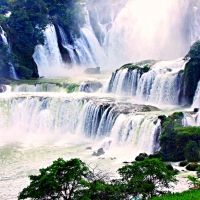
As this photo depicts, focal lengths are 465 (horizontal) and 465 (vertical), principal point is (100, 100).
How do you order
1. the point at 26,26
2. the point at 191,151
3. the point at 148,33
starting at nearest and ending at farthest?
1. the point at 191,151
2. the point at 26,26
3. the point at 148,33

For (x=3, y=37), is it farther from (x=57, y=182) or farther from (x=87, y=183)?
(x=87, y=183)

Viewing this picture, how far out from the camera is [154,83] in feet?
102

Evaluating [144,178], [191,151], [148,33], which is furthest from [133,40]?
[144,178]

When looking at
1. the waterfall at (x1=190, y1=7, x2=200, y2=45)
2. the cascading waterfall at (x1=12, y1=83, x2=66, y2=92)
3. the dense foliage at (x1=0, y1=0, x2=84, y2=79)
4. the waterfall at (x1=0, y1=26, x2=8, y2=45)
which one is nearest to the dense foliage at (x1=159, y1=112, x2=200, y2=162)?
the cascading waterfall at (x1=12, y1=83, x2=66, y2=92)

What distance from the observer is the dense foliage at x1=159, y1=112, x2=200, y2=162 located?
21.0 metres

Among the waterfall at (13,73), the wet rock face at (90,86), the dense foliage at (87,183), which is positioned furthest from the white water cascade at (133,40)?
the dense foliage at (87,183)

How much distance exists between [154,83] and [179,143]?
9.85 m

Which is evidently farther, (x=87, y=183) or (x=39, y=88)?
(x=39, y=88)

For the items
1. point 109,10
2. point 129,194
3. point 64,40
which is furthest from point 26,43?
point 129,194

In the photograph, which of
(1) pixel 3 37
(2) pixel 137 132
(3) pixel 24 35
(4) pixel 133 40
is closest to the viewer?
(2) pixel 137 132

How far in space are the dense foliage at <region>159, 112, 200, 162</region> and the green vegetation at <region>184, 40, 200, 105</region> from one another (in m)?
6.91

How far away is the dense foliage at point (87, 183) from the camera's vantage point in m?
12.9

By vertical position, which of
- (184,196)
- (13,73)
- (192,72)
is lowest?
(184,196)

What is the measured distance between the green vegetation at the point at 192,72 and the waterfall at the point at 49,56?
60.0 feet
